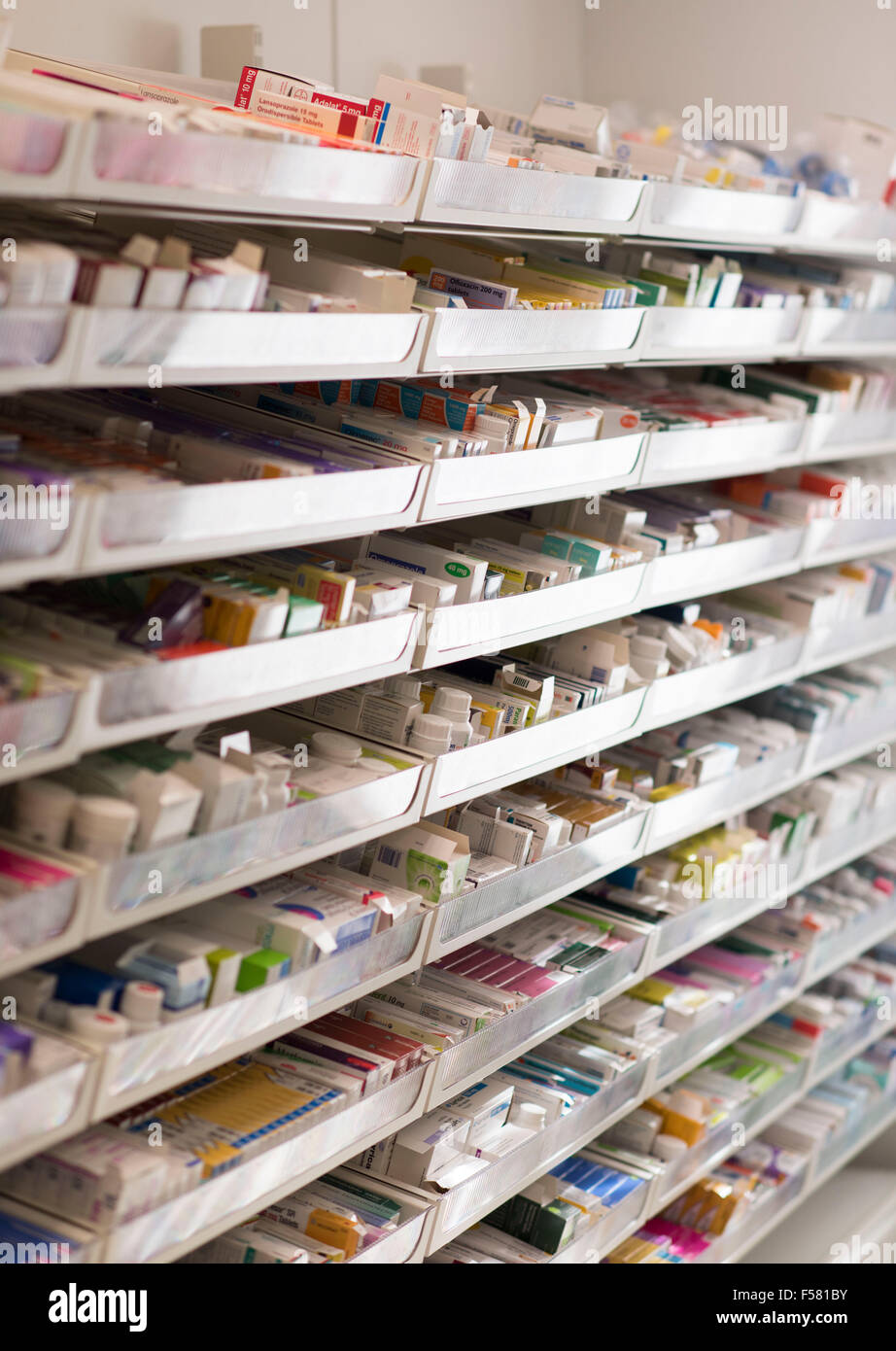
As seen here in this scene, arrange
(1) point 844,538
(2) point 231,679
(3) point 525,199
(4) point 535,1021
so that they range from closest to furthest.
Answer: (2) point 231,679 → (3) point 525,199 → (4) point 535,1021 → (1) point 844,538

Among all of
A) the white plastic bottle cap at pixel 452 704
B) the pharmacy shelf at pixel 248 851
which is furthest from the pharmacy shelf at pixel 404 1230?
the white plastic bottle cap at pixel 452 704

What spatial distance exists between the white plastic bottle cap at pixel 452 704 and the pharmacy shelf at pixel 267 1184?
0.50 metres

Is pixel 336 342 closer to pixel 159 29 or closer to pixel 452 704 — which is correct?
pixel 452 704

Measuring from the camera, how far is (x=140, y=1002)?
1554 mm

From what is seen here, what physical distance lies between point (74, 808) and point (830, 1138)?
2.59 m

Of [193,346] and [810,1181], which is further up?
[193,346]

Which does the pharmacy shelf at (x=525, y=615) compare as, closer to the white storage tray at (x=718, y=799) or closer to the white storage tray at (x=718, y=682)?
the white storage tray at (x=718, y=682)

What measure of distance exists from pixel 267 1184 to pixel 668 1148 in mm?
1287

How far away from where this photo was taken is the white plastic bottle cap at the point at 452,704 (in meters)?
2.07

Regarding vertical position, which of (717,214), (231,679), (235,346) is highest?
(717,214)

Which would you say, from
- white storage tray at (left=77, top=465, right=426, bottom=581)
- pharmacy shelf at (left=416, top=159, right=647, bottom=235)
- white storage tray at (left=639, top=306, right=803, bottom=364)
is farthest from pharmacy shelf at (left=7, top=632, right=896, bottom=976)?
pharmacy shelf at (left=416, top=159, right=647, bottom=235)

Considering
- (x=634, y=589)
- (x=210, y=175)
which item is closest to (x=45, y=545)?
(x=210, y=175)

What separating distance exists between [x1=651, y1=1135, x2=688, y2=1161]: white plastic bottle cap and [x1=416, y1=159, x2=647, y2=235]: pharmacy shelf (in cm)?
173
